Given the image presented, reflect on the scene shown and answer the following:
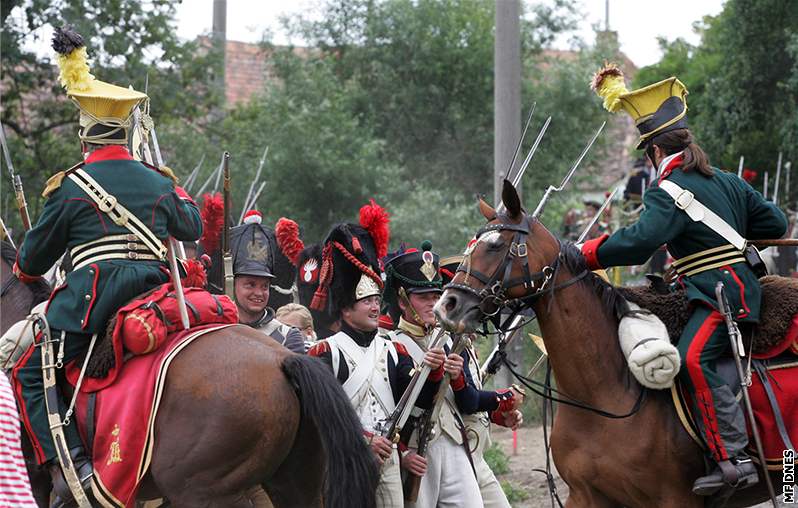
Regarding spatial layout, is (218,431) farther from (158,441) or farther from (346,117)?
(346,117)

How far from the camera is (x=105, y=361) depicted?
632 centimetres

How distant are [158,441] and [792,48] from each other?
11.8 meters

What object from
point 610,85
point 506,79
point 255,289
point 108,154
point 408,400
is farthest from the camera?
point 506,79

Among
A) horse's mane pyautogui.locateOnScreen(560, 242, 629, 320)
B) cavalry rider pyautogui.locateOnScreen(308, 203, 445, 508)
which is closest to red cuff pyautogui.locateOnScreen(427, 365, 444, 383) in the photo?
cavalry rider pyautogui.locateOnScreen(308, 203, 445, 508)

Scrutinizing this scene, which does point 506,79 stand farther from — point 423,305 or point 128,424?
point 128,424

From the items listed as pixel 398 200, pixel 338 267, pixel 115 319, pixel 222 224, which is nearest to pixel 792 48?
pixel 398 200

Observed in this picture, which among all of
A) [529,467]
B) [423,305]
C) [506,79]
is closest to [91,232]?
[423,305]

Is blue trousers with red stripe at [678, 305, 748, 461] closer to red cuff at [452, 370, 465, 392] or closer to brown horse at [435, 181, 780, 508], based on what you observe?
brown horse at [435, 181, 780, 508]

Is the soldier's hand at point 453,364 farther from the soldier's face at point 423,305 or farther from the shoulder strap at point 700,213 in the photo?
the shoulder strap at point 700,213

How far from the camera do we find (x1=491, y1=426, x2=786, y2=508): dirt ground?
10.7 m

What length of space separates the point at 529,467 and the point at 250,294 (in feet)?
15.8

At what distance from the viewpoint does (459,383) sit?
22.4ft

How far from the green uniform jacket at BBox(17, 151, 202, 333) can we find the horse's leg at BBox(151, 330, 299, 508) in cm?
59

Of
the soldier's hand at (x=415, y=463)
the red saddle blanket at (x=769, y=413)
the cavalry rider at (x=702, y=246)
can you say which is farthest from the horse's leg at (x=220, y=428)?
the red saddle blanket at (x=769, y=413)
